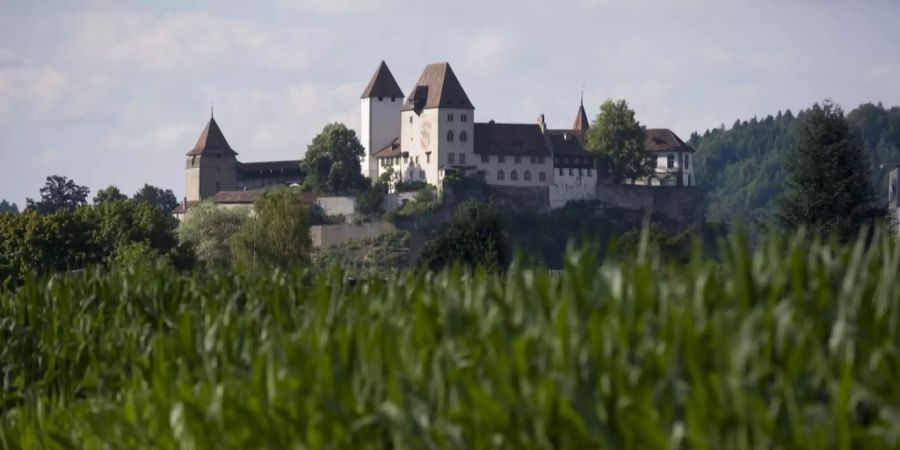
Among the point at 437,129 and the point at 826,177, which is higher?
the point at 437,129

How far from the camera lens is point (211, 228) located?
110 m

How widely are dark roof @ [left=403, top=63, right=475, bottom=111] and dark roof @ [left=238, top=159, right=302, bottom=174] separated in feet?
40.2

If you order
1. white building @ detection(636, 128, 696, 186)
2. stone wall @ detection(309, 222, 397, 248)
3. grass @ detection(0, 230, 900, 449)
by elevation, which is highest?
white building @ detection(636, 128, 696, 186)

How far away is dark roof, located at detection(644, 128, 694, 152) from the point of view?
156750 millimetres

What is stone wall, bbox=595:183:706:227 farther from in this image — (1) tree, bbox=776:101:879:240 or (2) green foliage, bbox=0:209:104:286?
(1) tree, bbox=776:101:879:240

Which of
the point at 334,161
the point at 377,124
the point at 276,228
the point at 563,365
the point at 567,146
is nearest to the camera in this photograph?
the point at 563,365

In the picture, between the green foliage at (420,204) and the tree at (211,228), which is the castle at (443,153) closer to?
the green foliage at (420,204)

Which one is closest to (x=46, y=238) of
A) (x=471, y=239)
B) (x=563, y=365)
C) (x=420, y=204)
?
(x=471, y=239)

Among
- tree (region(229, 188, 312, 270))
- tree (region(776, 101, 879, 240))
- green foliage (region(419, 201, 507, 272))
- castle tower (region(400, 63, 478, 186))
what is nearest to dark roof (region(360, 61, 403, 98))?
castle tower (region(400, 63, 478, 186))

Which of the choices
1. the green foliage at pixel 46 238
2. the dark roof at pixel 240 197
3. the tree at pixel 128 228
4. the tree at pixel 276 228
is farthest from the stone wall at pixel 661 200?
the green foliage at pixel 46 238

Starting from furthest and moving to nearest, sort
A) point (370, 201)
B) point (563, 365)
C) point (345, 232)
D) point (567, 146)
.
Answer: point (567, 146)
point (370, 201)
point (345, 232)
point (563, 365)

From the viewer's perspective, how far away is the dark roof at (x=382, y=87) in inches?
6009

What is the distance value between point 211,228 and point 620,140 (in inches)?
1575

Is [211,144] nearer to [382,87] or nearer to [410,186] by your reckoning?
[382,87]
